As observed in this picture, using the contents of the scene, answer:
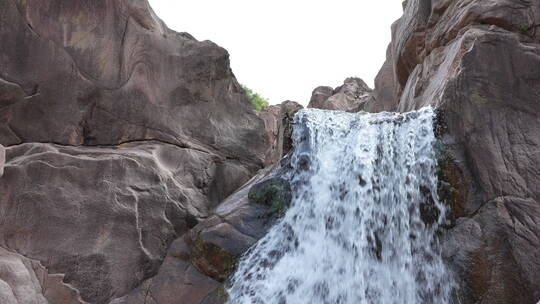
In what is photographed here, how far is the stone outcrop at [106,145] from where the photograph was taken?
6.86m

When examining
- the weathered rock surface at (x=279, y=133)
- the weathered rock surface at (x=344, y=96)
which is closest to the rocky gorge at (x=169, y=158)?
the weathered rock surface at (x=279, y=133)

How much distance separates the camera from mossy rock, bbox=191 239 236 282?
7285mm

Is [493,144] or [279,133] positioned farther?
[279,133]

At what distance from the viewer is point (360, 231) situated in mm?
7398

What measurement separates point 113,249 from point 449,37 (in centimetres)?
878

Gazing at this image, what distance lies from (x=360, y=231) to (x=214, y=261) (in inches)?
100

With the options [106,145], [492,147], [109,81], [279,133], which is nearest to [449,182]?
[492,147]

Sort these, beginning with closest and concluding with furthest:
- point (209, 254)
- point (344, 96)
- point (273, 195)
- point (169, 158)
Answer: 1. point (209, 254)
2. point (273, 195)
3. point (169, 158)
4. point (344, 96)

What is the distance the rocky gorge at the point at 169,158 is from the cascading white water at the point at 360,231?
11.7 inches

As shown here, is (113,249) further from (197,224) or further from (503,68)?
(503,68)

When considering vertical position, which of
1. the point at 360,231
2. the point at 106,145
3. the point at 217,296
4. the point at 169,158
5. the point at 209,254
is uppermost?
the point at 106,145

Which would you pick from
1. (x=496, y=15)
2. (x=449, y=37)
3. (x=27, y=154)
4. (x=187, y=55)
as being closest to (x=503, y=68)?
(x=496, y=15)

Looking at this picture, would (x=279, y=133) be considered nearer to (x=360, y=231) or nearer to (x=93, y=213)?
(x=360, y=231)

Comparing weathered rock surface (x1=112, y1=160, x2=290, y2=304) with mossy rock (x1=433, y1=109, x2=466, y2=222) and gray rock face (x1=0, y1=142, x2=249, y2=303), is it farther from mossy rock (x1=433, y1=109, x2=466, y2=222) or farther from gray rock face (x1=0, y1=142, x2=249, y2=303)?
mossy rock (x1=433, y1=109, x2=466, y2=222)
